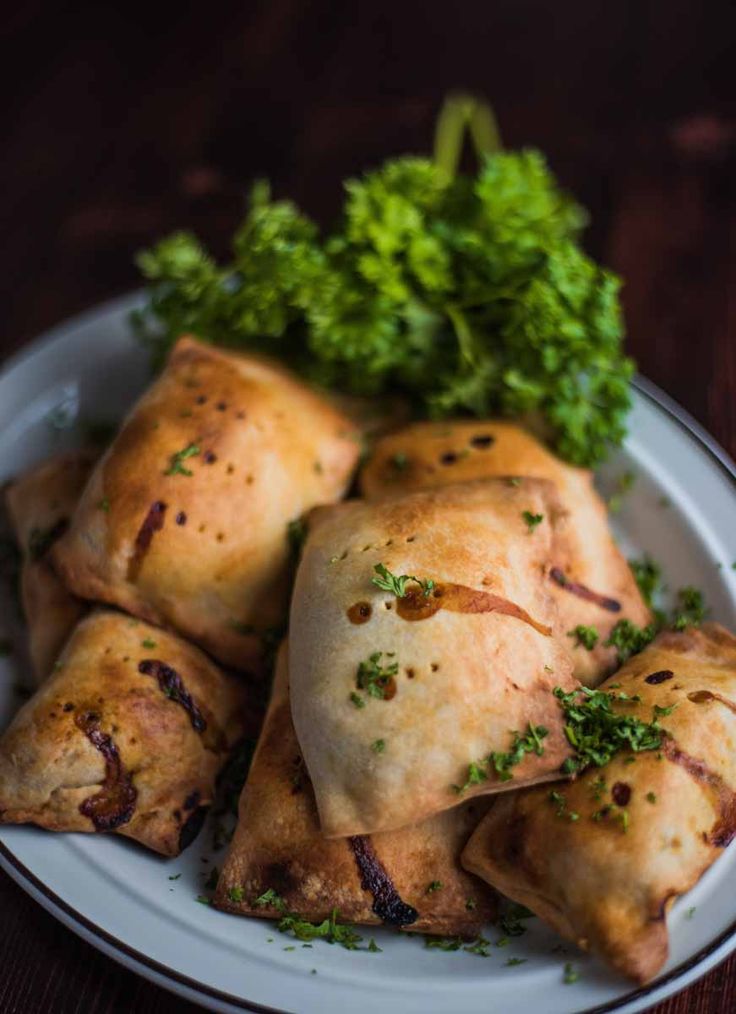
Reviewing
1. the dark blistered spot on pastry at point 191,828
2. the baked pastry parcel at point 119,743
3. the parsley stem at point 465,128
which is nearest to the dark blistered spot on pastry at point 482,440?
the baked pastry parcel at point 119,743

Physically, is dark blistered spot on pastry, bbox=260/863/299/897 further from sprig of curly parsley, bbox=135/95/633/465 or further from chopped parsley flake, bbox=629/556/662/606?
sprig of curly parsley, bbox=135/95/633/465

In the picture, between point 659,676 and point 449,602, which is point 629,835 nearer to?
point 659,676

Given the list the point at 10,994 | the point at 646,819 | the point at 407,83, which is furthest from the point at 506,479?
the point at 407,83

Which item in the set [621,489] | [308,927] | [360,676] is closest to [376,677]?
[360,676]

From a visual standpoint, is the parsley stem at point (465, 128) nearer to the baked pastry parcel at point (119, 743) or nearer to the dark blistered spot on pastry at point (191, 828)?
the baked pastry parcel at point (119, 743)

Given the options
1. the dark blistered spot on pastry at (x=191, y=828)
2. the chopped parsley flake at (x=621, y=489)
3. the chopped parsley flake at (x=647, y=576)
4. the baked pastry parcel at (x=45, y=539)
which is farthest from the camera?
the chopped parsley flake at (x=621, y=489)

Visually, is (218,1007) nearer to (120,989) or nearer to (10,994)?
(120,989)
